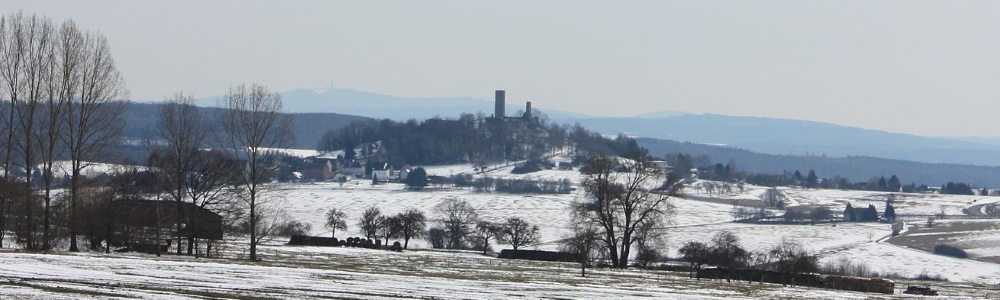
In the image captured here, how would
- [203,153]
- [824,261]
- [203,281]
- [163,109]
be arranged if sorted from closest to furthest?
[203,281], [163,109], [203,153], [824,261]

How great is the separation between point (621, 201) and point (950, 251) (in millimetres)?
64934

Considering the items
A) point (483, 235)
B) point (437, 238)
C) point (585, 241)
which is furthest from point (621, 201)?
point (437, 238)

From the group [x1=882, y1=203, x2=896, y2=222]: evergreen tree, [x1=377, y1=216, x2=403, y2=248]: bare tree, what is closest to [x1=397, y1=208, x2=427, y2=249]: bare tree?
[x1=377, y1=216, x2=403, y2=248]: bare tree

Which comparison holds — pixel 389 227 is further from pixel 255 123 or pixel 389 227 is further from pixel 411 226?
pixel 255 123

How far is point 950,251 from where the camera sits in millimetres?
122062

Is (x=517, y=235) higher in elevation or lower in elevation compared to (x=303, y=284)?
lower

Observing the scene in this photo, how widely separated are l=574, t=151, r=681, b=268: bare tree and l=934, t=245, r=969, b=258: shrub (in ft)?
192

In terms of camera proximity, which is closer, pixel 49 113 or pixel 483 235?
pixel 49 113

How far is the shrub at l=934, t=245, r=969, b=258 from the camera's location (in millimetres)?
119438

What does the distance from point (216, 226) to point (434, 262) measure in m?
11.8

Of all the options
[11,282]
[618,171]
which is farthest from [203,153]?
[11,282]

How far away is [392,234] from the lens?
348ft

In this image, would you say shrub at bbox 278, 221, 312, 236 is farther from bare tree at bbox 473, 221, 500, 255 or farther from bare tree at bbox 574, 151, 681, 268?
bare tree at bbox 574, 151, 681, 268

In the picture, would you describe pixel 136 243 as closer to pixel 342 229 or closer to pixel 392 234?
pixel 392 234
